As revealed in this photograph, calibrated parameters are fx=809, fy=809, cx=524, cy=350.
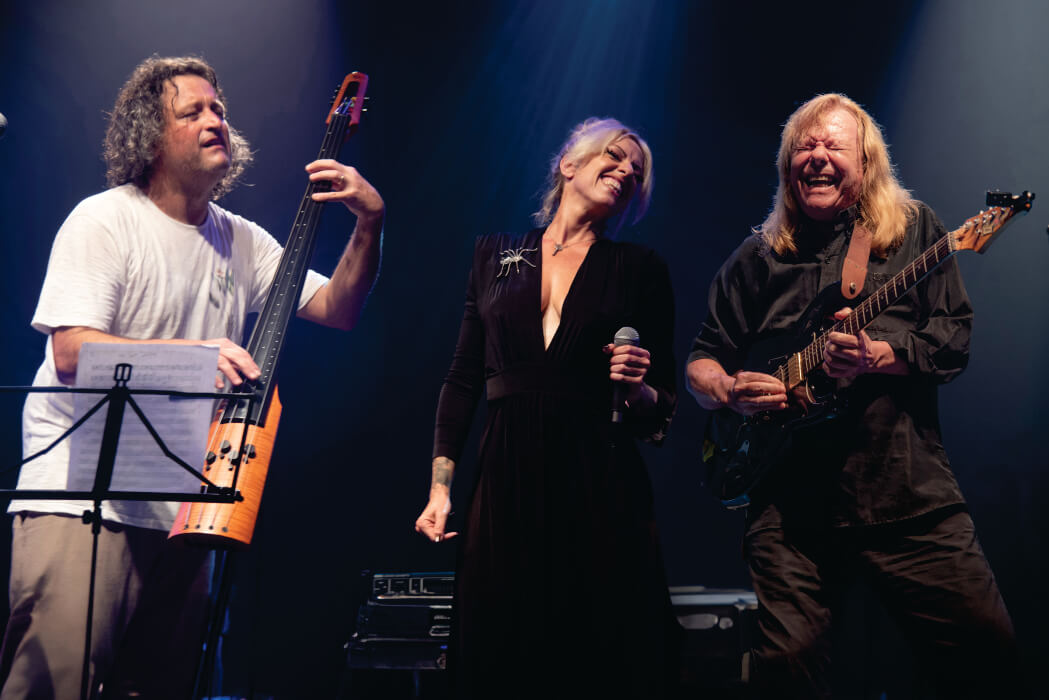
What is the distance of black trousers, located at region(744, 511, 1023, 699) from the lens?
2.02m

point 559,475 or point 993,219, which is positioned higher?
point 993,219

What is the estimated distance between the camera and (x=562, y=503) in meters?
2.13

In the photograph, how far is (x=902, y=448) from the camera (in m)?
2.21

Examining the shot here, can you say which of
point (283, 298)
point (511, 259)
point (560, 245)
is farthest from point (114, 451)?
point (560, 245)

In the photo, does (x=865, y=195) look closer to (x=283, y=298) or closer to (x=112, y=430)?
(x=283, y=298)

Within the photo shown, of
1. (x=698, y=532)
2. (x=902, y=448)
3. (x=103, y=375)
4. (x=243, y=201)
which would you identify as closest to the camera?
(x=103, y=375)

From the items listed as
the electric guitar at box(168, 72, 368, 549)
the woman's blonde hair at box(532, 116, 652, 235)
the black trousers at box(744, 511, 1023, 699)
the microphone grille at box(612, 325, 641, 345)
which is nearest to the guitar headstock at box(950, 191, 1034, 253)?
the black trousers at box(744, 511, 1023, 699)

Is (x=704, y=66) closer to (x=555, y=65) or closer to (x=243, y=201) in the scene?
(x=555, y=65)

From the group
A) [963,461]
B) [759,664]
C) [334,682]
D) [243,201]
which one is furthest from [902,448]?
[243,201]

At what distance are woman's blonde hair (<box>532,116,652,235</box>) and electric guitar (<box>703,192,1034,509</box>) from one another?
68 centimetres

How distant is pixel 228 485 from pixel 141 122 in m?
1.49

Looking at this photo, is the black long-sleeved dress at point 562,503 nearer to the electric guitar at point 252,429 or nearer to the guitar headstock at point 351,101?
the electric guitar at point 252,429

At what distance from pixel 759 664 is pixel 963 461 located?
2125 millimetres

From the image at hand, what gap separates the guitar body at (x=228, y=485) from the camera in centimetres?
204
